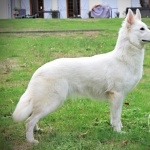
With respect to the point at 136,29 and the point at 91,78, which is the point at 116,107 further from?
the point at 136,29

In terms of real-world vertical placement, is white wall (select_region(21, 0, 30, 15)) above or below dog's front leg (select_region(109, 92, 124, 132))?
above

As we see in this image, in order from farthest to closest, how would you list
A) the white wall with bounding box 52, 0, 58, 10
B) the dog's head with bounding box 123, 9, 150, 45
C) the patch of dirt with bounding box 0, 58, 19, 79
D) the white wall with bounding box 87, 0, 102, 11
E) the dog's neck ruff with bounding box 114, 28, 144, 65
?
1. the white wall with bounding box 87, 0, 102, 11
2. the white wall with bounding box 52, 0, 58, 10
3. the patch of dirt with bounding box 0, 58, 19, 79
4. the dog's neck ruff with bounding box 114, 28, 144, 65
5. the dog's head with bounding box 123, 9, 150, 45

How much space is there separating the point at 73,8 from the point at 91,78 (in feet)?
99.1

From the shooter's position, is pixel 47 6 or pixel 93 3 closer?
pixel 47 6

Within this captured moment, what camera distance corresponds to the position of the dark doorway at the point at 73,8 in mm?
32656

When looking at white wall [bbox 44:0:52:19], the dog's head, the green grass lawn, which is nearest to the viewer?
the green grass lawn

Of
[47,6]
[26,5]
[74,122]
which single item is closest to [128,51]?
[74,122]

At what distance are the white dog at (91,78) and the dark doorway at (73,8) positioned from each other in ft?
91.1

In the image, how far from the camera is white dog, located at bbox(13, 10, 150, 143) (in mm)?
4402

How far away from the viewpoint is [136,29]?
473cm

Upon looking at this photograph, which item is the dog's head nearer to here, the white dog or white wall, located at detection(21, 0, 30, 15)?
the white dog

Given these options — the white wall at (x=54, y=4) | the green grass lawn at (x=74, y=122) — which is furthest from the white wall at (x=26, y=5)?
the green grass lawn at (x=74, y=122)

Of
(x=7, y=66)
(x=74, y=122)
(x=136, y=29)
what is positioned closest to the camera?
(x=136, y=29)

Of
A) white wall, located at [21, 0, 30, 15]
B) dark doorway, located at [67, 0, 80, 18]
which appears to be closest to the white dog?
white wall, located at [21, 0, 30, 15]
